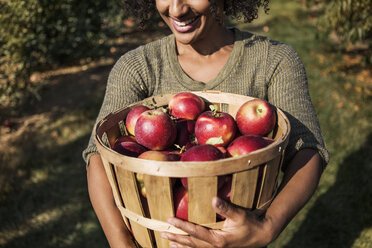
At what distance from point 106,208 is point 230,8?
1397 millimetres

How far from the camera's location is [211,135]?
4.77 ft

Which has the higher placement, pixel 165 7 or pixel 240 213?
pixel 165 7

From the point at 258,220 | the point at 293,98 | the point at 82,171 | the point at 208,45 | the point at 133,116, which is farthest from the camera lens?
the point at 82,171

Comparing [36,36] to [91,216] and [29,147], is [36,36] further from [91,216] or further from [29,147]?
[91,216]

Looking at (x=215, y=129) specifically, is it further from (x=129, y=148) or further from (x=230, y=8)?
(x=230, y=8)

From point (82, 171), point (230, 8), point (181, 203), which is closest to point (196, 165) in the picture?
point (181, 203)

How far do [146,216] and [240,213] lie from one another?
361 mm

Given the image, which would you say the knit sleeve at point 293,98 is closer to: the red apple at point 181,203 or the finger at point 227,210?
the finger at point 227,210

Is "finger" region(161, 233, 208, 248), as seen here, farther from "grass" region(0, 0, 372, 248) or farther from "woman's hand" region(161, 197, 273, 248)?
"grass" region(0, 0, 372, 248)

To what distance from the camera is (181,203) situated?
1298 mm

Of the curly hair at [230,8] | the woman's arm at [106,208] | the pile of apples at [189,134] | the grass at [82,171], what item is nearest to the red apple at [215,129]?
the pile of apples at [189,134]

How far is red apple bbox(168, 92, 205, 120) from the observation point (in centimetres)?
165

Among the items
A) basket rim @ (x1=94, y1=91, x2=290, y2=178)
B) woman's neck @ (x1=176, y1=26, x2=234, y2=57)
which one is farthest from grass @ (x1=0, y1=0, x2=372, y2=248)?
basket rim @ (x1=94, y1=91, x2=290, y2=178)

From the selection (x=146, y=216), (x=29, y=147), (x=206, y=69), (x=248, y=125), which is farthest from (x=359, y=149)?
(x=29, y=147)
